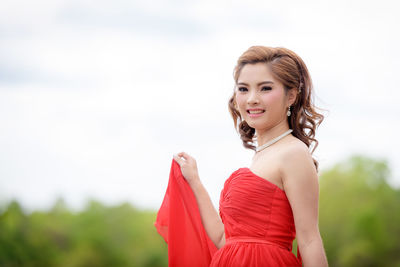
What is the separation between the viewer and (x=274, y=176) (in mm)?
3156

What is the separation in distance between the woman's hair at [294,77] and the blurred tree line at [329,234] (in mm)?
41178

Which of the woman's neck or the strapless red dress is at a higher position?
the woman's neck

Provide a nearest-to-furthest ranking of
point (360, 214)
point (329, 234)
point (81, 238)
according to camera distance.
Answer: point (360, 214)
point (329, 234)
point (81, 238)

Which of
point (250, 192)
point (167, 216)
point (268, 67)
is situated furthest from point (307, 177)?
point (167, 216)

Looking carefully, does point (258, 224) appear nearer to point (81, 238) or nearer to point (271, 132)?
point (271, 132)

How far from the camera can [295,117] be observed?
344 cm

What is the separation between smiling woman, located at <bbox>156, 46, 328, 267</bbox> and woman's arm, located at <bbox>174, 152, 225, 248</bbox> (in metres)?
0.11

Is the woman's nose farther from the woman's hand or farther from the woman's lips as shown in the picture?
the woman's hand

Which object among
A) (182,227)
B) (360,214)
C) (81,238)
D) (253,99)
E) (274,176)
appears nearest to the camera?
(274,176)

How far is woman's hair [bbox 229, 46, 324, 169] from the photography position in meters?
3.32

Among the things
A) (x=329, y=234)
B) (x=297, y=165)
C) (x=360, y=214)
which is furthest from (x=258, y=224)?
(x=329, y=234)

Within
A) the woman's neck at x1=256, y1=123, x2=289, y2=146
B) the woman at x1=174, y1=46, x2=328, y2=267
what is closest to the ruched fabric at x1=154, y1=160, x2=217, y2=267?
the woman at x1=174, y1=46, x2=328, y2=267

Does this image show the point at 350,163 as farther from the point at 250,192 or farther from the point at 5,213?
the point at 250,192

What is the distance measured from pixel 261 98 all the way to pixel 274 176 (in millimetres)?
519
